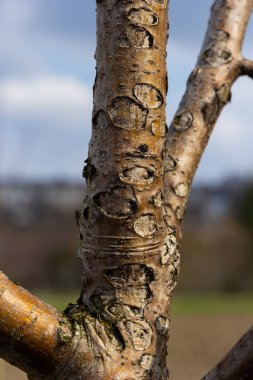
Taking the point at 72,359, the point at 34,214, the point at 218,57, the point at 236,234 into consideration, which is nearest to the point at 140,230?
the point at 72,359

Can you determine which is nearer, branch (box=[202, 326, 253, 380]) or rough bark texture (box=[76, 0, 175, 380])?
branch (box=[202, 326, 253, 380])

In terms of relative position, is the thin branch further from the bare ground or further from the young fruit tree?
the bare ground

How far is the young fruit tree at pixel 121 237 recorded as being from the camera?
1.56 metres

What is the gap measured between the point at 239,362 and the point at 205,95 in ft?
3.20

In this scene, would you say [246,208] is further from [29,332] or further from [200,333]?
[29,332]

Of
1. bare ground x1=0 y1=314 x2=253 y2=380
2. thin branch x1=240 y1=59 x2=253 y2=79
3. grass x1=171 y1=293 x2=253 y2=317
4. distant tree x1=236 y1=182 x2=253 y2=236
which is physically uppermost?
distant tree x1=236 y1=182 x2=253 y2=236

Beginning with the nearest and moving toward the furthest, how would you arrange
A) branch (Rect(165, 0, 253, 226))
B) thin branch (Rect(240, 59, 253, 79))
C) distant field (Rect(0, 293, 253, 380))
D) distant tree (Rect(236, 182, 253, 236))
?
branch (Rect(165, 0, 253, 226)) < thin branch (Rect(240, 59, 253, 79)) < distant field (Rect(0, 293, 253, 380)) < distant tree (Rect(236, 182, 253, 236))

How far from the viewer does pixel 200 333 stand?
918 cm

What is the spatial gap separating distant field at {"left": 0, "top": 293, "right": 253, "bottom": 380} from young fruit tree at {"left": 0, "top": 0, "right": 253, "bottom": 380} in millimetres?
3619

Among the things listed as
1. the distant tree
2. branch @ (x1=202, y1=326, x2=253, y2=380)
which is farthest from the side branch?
the distant tree

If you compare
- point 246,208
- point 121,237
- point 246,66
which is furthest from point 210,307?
point 121,237

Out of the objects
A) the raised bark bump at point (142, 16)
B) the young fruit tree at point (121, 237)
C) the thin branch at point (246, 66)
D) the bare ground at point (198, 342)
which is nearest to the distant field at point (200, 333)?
the bare ground at point (198, 342)

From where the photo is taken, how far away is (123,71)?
65.4 inches

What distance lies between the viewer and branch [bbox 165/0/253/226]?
6.59 feet
